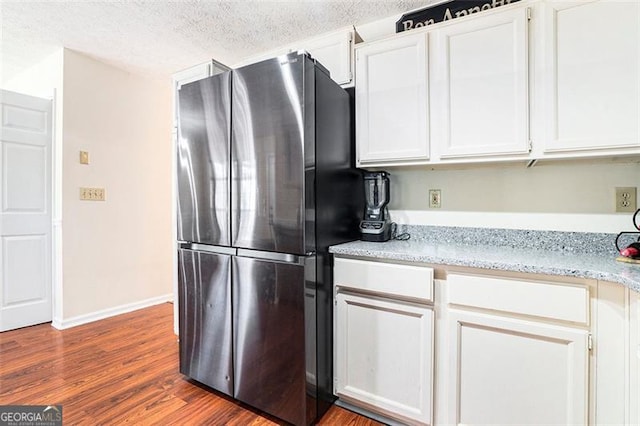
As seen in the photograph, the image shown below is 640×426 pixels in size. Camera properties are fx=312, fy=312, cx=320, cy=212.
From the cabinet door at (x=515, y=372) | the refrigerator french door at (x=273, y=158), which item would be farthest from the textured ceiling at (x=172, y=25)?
the cabinet door at (x=515, y=372)

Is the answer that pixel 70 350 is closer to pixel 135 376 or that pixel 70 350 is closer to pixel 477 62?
pixel 135 376

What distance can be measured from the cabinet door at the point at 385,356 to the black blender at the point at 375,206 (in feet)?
1.42

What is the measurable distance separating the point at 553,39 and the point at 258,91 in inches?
55.5

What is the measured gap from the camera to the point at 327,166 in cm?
164

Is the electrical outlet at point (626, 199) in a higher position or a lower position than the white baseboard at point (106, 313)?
higher

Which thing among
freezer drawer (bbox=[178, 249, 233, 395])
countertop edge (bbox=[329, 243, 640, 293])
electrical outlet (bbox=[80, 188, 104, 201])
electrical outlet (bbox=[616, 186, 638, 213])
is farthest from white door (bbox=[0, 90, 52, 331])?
electrical outlet (bbox=[616, 186, 638, 213])

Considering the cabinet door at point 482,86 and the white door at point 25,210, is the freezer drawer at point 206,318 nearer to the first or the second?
the cabinet door at point 482,86

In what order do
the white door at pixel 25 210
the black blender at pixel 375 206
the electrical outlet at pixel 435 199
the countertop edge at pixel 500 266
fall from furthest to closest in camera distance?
1. the white door at pixel 25 210
2. the electrical outlet at pixel 435 199
3. the black blender at pixel 375 206
4. the countertop edge at pixel 500 266

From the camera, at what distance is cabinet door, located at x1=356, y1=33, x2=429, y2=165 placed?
1.71m

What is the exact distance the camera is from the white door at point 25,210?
2.70 metres

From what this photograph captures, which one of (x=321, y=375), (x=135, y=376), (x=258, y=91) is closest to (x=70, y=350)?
(x=135, y=376)

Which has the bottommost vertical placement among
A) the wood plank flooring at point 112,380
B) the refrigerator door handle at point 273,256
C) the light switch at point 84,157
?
the wood plank flooring at point 112,380

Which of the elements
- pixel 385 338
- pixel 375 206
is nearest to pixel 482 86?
pixel 375 206

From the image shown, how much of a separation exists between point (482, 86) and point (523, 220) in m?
0.78
